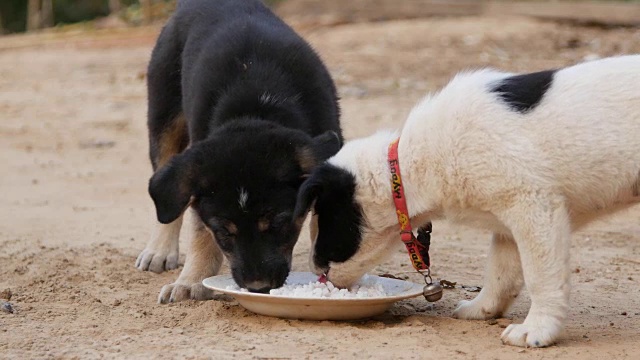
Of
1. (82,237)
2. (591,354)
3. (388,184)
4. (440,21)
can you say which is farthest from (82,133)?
(591,354)

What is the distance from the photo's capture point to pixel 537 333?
4.74 metres

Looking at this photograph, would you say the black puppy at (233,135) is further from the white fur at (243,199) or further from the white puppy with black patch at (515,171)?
the white puppy with black patch at (515,171)

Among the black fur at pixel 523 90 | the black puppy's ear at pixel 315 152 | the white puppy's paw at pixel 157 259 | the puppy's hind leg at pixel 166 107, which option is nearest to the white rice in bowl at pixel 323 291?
the black puppy's ear at pixel 315 152

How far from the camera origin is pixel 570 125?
188 inches

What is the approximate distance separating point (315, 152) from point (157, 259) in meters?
1.79

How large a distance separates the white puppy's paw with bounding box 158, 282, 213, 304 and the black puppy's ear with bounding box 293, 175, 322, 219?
99 centimetres

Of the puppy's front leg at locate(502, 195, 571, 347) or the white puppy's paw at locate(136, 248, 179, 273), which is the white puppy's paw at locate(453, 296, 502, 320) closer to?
the puppy's front leg at locate(502, 195, 571, 347)

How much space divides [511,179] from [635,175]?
1.78 ft

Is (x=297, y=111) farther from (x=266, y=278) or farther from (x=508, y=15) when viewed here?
(x=508, y=15)

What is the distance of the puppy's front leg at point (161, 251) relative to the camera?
22.2ft

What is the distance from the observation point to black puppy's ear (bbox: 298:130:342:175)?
5379 mm

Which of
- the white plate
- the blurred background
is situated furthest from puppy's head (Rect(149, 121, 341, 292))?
the blurred background

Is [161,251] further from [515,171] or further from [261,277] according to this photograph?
[515,171]

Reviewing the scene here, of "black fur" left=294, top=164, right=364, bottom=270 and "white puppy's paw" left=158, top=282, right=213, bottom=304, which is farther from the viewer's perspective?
"white puppy's paw" left=158, top=282, right=213, bottom=304
